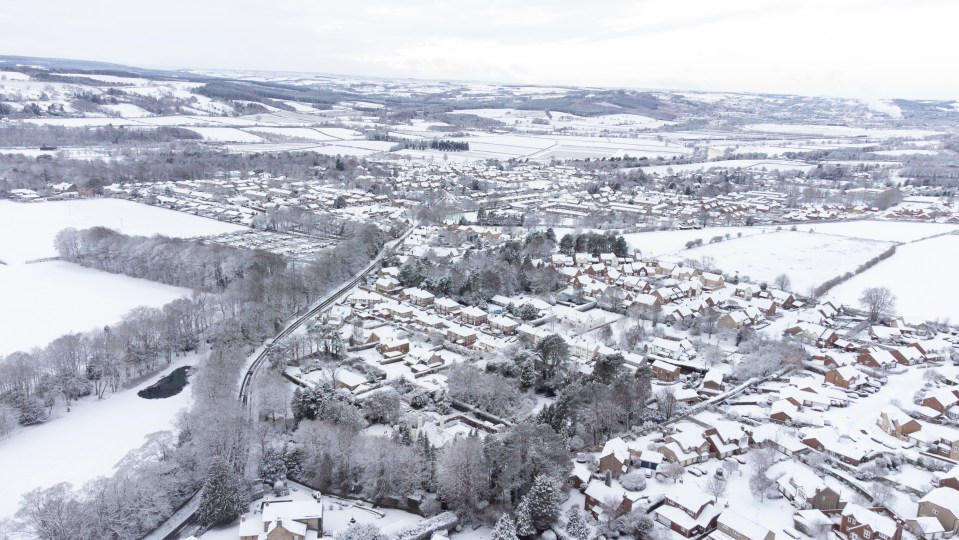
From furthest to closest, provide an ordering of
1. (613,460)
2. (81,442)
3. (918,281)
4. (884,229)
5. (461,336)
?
(884,229)
(918,281)
(461,336)
(81,442)
(613,460)

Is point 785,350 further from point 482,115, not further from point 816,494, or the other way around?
point 482,115

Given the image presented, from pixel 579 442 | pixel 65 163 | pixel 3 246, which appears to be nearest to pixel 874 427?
pixel 579 442

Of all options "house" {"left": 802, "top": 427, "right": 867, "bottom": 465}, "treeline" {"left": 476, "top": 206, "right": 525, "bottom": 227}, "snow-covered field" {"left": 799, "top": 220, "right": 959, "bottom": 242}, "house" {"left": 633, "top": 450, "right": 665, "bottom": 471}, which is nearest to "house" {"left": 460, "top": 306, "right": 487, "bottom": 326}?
"house" {"left": 633, "top": 450, "right": 665, "bottom": 471}

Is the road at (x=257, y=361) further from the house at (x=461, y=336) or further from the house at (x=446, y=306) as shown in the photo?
the house at (x=461, y=336)

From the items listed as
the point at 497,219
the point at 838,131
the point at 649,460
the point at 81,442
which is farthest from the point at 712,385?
the point at 838,131

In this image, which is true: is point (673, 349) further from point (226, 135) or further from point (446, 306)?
point (226, 135)

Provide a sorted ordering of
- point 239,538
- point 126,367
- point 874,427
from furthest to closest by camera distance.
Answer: point 126,367, point 874,427, point 239,538
